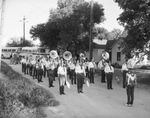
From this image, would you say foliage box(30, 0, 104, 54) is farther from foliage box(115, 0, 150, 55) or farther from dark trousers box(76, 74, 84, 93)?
dark trousers box(76, 74, 84, 93)

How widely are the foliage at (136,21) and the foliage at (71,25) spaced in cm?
1379

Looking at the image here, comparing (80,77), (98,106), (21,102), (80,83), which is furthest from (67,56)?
(21,102)

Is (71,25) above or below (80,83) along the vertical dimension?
above

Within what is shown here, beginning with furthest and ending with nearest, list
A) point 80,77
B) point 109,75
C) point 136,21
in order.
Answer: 1. point 136,21
2. point 109,75
3. point 80,77

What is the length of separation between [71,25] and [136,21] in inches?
579

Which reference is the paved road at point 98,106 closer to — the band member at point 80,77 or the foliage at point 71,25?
the band member at point 80,77

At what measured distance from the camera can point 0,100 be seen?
24.2 feet

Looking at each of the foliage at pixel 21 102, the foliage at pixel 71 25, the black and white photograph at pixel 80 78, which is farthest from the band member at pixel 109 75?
the foliage at pixel 71 25

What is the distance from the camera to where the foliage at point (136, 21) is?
14.7 metres

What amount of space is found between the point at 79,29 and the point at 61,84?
18.4 metres

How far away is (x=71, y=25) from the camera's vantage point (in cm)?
2945

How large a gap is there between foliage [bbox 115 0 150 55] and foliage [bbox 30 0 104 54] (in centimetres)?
1379

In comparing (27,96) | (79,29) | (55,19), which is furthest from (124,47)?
(55,19)

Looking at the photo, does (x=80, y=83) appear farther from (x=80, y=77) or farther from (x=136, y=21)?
(x=136, y=21)
